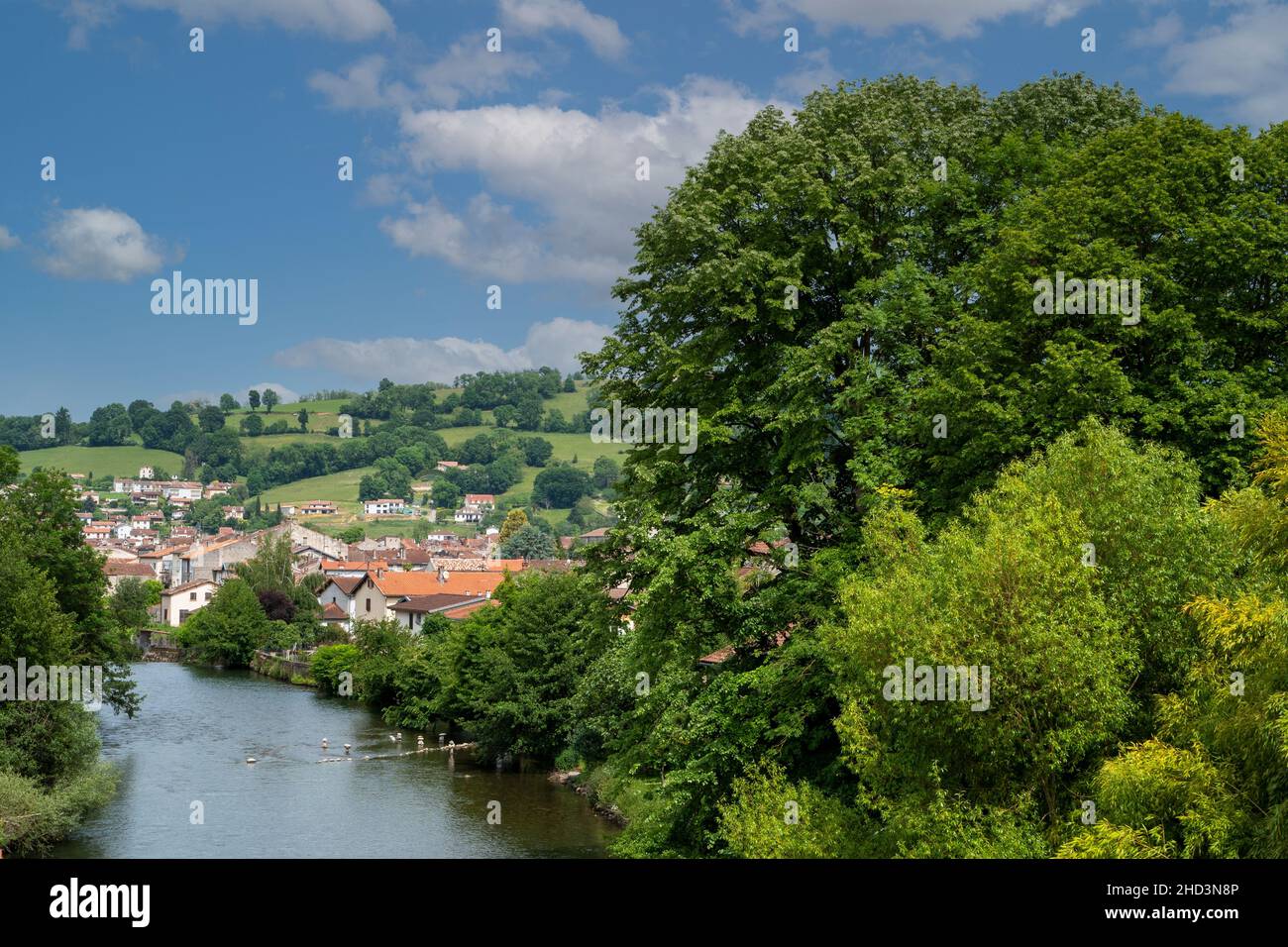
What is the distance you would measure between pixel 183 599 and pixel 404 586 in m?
31.7

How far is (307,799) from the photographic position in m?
40.1

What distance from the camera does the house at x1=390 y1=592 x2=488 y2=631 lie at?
8238 centimetres

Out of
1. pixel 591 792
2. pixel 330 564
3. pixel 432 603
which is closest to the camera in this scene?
pixel 591 792

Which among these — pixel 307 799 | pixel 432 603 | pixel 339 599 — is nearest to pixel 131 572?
pixel 339 599

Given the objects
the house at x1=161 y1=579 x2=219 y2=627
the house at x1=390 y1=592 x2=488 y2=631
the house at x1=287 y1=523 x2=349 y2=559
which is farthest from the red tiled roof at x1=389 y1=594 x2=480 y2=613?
the house at x1=287 y1=523 x2=349 y2=559

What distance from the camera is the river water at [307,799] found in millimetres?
34219

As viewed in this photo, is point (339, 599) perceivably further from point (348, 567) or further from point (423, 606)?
point (348, 567)

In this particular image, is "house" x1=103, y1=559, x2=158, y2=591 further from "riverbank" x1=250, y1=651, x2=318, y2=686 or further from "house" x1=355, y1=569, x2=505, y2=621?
"riverbank" x1=250, y1=651, x2=318, y2=686

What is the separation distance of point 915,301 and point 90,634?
1347 inches

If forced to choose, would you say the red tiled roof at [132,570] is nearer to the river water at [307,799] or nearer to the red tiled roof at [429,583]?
the red tiled roof at [429,583]

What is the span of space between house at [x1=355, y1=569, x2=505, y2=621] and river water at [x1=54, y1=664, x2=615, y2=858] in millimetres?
31843

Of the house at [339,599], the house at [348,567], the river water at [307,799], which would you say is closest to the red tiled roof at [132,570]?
the house at [348,567]

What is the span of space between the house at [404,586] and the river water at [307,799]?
31843 mm

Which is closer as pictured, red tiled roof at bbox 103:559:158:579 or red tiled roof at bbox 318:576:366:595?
red tiled roof at bbox 318:576:366:595
